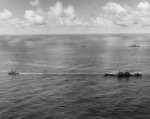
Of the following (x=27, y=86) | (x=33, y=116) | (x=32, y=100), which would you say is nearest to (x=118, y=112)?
(x=33, y=116)

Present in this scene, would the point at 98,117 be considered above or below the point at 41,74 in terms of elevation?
A: below

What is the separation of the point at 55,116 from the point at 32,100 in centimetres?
2139

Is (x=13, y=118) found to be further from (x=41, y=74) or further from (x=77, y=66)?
(x=77, y=66)

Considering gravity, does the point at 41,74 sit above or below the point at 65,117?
above

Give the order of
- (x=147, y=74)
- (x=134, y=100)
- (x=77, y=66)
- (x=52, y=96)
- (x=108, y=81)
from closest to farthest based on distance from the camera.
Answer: (x=134, y=100), (x=52, y=96), (x=108, y=81), (x=147, y=74), (x=77, y=66)

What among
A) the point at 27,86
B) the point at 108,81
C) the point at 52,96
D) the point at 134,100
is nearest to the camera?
the point at 134,100

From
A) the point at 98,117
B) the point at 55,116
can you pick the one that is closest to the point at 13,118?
the point at 55,116

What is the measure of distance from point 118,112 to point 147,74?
230ft

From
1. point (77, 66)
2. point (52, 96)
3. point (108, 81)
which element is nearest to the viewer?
point (52, 96)

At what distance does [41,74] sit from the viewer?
14850cm

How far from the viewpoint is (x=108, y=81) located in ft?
423

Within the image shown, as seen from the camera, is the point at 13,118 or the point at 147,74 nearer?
the point at 13,118

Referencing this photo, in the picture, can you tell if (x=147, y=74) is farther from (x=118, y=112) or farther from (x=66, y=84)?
(x=118, y=112)

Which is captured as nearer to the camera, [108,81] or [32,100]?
[32,100]
